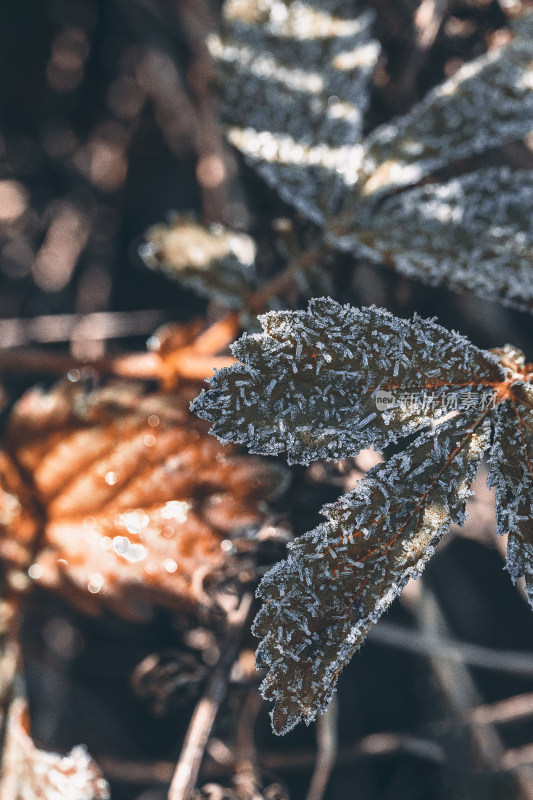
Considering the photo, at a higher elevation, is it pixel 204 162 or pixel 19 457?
pixel 204 162

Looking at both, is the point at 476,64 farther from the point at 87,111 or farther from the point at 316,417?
the point at 87,111

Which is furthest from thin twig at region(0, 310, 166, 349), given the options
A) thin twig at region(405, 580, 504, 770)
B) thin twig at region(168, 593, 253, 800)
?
thin twig at region(405, 580, 504, 770)

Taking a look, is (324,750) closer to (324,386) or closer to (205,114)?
(324,386)

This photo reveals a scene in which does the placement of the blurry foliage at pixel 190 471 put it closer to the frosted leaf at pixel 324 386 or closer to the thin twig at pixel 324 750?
the thin twig at pixel 324 750

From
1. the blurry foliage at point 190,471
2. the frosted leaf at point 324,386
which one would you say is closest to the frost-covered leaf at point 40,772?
the blurry foliage at point 190,471

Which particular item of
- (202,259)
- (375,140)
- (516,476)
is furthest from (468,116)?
(516,476)

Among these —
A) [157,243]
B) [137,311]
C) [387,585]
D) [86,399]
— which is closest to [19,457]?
[86,399]
